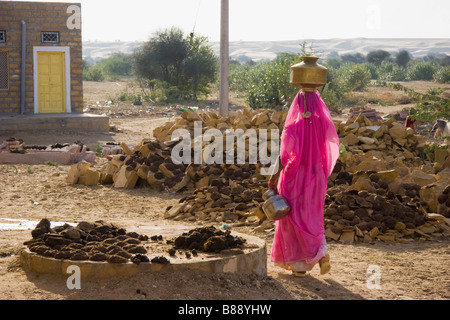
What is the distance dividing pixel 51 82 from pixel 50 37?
117 cm

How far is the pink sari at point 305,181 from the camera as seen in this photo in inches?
202

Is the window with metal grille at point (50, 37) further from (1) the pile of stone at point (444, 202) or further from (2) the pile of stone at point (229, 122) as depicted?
(1) the pile of stone at point (444, 202)

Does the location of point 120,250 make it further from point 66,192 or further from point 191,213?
point 66,192

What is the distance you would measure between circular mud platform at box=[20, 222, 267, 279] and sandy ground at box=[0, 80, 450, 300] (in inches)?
2.1

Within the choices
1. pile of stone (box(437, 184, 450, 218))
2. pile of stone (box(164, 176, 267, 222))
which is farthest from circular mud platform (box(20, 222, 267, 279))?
pile of stone (box(437, 184, 450, 218))

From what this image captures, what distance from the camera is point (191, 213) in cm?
819

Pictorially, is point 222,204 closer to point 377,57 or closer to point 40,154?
point 40,154

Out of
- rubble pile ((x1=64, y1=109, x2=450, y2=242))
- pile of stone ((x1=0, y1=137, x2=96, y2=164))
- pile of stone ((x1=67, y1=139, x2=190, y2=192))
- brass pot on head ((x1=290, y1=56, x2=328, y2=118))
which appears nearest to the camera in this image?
brass pot on head ((x1=290, y1=56, x2=328, y2=118))

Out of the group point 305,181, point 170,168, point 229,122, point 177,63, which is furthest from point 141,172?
point 177,63

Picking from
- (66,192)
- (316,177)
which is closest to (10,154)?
Answer: (66,192)

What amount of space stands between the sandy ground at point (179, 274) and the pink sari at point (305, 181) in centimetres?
23

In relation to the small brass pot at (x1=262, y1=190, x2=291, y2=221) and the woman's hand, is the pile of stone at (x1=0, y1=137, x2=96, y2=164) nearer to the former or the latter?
the woman's hand

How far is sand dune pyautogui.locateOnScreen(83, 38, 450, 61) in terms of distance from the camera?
401 ft

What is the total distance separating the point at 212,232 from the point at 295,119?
1.08 metres
